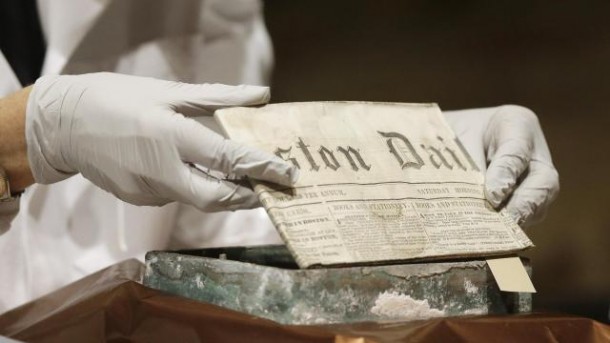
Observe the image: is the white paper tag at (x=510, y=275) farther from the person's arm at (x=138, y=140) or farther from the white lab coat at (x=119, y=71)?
the white lab coat at (x=119, y=71)

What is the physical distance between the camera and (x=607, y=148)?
1546 millimetres

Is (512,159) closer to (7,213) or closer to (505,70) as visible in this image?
(7,213)

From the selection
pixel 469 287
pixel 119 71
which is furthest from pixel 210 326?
pixel 119 71

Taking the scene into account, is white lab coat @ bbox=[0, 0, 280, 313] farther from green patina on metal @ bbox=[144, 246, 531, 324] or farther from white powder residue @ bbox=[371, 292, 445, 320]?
white powder residue @ bbox=[371, 292, 445, 320]

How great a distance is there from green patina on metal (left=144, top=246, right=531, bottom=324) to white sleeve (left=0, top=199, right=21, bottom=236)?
0.22 meters

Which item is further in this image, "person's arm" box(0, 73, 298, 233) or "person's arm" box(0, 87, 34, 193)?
"person's arm" box(0, 87, 34, 193)

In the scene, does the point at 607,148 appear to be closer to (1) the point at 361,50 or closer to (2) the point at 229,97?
(1) the point at 361,50

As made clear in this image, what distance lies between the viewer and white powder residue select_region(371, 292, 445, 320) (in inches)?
26.1

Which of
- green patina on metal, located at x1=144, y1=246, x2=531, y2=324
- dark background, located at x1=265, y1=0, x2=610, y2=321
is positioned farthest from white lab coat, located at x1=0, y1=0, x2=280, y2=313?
dark background, located at x1=265, y1=0, x2=610, y2=321

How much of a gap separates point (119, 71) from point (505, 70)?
2.73 ft

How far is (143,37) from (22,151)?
0.31 m

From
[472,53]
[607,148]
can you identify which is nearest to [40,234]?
[472,53]

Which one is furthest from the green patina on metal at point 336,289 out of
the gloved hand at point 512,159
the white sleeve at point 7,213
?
the white sleeve at point 7,213

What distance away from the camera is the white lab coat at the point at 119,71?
0.97 meters
